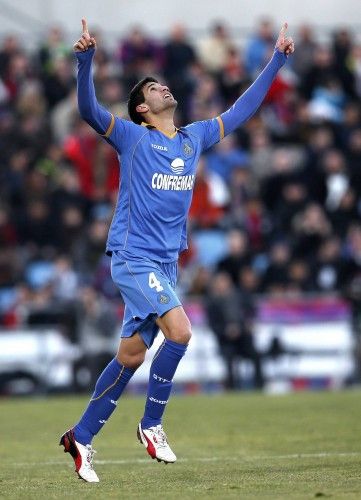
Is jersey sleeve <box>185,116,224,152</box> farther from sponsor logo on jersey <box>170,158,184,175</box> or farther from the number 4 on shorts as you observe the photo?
the number 4 on shorts

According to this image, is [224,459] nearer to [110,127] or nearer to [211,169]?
[110,127]

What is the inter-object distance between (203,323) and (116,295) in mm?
1470

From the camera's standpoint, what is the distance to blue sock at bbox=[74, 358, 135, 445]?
906 cm

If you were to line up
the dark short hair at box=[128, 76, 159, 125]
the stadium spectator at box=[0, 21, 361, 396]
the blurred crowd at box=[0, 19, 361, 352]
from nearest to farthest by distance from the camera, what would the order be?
the dark short hair at box=[128, 76, 159, 125]
the blurred crowd at box=[0, 19, 361, 352]
the stadium spectator at box=[0, 21, 361, 396]

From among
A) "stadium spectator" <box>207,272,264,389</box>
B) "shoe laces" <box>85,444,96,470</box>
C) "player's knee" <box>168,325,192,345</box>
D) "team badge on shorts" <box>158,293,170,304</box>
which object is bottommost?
"stadium spectator" <box>207,272,264,389</box>

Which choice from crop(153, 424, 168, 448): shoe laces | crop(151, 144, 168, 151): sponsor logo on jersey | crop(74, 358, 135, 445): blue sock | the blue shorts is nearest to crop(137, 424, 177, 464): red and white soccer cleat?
crop(153, 424, 168, 448): shoe laces

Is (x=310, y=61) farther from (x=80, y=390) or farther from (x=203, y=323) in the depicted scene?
(x=80, y=390)

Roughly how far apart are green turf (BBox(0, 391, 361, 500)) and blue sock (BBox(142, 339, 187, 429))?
408mm

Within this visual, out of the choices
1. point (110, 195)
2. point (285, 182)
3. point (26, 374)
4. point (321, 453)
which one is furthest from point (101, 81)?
point (321, 453)

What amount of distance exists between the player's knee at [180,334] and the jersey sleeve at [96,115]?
→ 50.9 inches

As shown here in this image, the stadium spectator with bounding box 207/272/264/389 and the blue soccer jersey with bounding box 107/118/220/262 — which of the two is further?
the stadium spectator with bounding box 207/272/264/389

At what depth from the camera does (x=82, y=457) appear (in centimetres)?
886

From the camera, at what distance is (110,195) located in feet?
74.0

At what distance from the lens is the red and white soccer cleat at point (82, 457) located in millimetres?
8734
